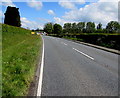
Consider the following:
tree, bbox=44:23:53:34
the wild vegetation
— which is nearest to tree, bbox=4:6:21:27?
the wild vegetation

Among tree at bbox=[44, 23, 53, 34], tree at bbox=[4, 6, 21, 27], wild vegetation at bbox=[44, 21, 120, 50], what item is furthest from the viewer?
tree at bbox=[44, 23, 53, 34]

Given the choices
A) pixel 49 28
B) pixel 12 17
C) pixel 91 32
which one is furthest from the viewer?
pixel 49 28

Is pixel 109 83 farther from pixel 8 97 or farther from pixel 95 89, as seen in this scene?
pixel 8 97

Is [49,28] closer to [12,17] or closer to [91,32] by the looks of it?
[91,32]

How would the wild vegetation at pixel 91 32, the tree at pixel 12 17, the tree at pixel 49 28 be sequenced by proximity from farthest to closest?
the tree at pixel 49 28 → the tree at pixel 12 17 → the wild vegetation at pixel 91 32

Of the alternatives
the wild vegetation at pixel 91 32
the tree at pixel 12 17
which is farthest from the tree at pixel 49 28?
the tree at pixel 12 17

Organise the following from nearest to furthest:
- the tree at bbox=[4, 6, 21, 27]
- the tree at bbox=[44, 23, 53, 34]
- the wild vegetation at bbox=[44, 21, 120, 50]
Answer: the wild vegetation at bbox=[44, 21, 120, 50], the tree at bbox=[4, 6, 21, 27], the tree at bbox=[44, 23, 53, 34]

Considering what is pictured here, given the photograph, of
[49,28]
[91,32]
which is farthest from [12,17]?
[49,28]

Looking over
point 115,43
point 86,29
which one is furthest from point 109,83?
point 86,29

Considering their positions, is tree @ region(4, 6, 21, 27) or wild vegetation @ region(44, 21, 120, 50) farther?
A: tree @ region(4, 6, 21, 27)

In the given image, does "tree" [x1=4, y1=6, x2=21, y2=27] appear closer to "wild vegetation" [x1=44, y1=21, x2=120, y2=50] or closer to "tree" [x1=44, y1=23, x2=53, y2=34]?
"wild vegetation" [x1=44, y1=21, x2=120, y2=50]

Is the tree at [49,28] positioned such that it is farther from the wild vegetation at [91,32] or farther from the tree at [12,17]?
the tree at [12,17]

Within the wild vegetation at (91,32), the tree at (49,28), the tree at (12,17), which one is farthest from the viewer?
the tree at (49,28)

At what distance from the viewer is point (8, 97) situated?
386cm
